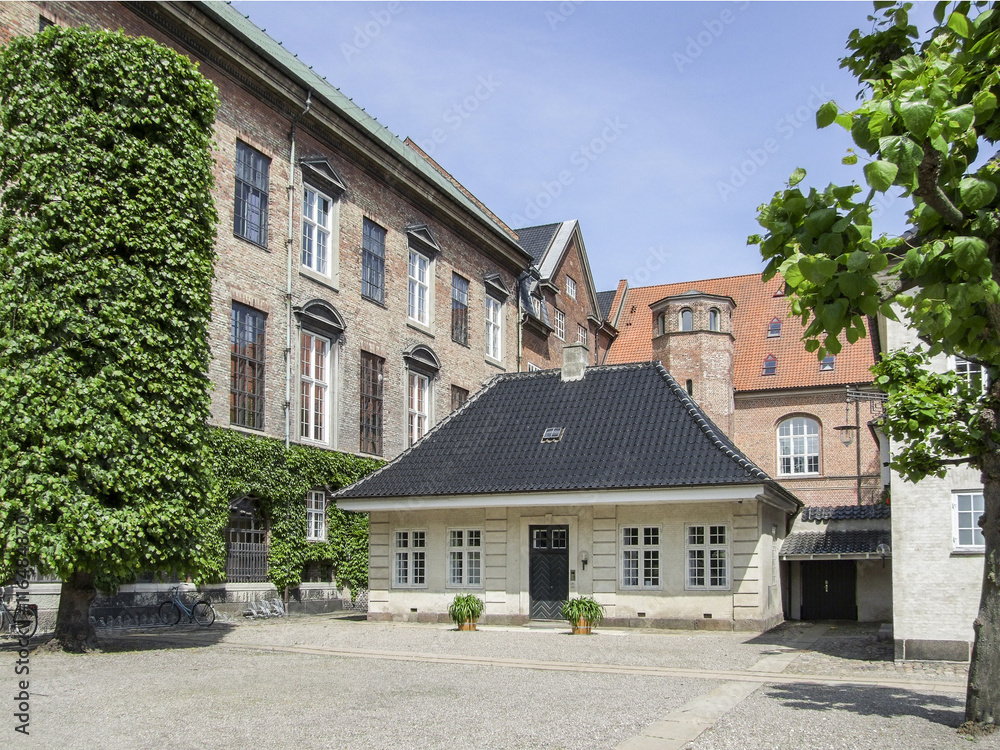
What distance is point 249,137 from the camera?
2559 centimetres

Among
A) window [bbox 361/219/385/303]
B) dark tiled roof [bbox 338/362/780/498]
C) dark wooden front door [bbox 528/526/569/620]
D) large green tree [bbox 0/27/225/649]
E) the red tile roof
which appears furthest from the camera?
the red tile roof

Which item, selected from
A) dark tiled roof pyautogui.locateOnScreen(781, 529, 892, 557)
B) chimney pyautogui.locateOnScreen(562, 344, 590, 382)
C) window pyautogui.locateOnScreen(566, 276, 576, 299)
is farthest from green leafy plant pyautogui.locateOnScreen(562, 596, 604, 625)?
window pyautogui.locateOnScreen(566, 276, 576, 299)

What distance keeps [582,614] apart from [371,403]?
38.4ft

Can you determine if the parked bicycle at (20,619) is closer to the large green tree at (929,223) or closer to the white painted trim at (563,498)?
the white painted trim at (563,498)

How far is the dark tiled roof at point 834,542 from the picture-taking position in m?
27.1

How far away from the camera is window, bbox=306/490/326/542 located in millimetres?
27297

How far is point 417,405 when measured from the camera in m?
33.6

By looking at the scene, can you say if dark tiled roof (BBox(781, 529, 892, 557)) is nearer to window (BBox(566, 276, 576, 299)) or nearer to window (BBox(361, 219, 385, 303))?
window (BBox(361, 219, 385, 303))

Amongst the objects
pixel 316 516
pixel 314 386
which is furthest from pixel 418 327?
pixel 316 516

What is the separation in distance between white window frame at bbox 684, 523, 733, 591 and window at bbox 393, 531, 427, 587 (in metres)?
6.65

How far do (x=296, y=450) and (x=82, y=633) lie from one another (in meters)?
10.6

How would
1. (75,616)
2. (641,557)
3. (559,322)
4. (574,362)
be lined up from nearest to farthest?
(75,616) < (641,557) < (574,362) < (559,322)

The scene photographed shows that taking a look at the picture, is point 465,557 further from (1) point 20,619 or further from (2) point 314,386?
(1) point 20,619

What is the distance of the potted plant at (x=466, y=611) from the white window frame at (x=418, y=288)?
12.9m
